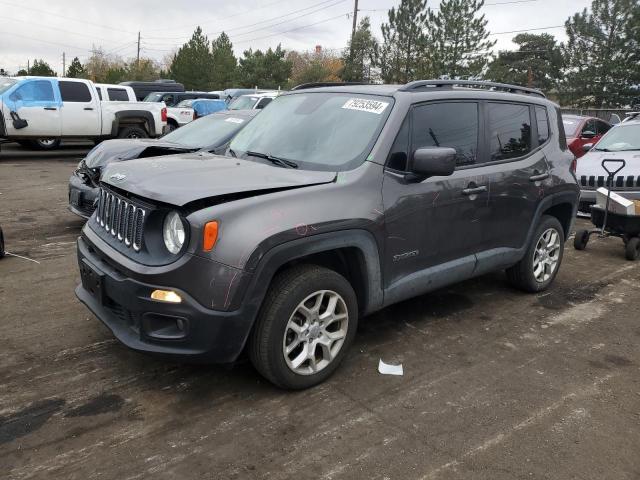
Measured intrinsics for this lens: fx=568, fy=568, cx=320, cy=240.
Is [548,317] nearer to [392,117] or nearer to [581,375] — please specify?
[581,375]

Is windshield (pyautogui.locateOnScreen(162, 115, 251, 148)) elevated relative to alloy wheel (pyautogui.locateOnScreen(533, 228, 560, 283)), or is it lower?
elevated

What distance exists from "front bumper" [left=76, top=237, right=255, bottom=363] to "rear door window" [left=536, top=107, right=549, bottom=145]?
346 centimetres

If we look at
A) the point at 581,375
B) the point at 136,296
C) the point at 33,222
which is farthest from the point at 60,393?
the point at 33,222

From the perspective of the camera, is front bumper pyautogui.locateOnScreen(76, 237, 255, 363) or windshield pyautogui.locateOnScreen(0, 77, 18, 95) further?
windshield pyautogui.locateOnScreen(0, 77, 18, 95)

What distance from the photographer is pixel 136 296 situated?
3094 mm

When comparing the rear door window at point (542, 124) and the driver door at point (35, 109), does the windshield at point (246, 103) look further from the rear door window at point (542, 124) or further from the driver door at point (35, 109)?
the rear door window at point (542, 124)

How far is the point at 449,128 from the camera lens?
4.29 meters

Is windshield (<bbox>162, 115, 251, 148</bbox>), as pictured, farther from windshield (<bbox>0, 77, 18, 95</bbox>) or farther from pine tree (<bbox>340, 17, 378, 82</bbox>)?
pine tree (<bbox>340, 17, 378, 82</bbox>)

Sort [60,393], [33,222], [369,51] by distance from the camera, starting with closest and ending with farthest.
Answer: [60,393] < [33,222] < [369,51]

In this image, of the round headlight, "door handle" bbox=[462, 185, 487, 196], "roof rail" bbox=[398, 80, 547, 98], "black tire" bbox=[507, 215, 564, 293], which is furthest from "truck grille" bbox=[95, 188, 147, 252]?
"black tire" bbox=[507, 215, 564, 293]

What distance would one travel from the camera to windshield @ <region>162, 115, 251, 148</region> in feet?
25.2

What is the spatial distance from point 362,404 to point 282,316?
0.74 metres

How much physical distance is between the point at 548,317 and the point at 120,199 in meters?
3.62

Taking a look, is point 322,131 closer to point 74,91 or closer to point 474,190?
point 474,190
